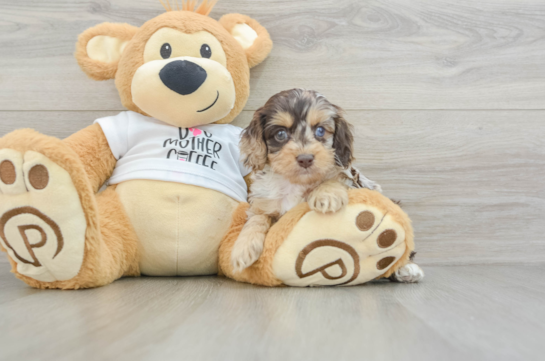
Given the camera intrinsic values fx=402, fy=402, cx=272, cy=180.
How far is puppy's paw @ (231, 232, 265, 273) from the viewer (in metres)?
1.33

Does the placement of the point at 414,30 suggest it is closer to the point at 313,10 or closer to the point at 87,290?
the point at 313,10

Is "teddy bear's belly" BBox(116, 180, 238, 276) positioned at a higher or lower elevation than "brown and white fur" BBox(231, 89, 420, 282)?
lower

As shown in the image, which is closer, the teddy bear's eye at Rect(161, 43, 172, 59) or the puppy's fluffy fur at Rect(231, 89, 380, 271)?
the puppy's fluffy fur at Rect(231, 89, 380, 271)

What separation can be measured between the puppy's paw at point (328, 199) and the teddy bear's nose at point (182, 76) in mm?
608

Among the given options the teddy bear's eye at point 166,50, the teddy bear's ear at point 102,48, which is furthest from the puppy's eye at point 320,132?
the teddy bear's ear at point 102,48

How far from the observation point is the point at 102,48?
1.71 metres

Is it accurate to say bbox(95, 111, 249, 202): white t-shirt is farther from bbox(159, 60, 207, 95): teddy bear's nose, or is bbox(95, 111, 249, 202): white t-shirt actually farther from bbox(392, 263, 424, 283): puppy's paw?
bbox(392, 263, 424, 283): puppy's paw

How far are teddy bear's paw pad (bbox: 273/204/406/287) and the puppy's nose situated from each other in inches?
6.3

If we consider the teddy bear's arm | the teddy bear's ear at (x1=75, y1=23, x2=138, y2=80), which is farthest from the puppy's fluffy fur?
the teddy bear's ear at (x1=75, y1=23, x2=138, y2=80)

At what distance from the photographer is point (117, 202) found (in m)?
1.52

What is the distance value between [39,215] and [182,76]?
67 centimetres

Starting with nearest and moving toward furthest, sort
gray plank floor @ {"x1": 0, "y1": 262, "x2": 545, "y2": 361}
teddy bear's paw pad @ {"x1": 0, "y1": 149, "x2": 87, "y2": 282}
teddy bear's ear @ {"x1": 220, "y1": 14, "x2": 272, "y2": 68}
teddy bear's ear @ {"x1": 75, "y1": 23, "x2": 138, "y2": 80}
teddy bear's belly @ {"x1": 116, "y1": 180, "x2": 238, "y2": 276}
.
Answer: gray plank floor @ {"x1": 0, "y1": 262, "x2": 545, "y2": 361} → teddy bear's paw pad @ {"x1": 0, "y1": 149, "x2": 87, "y2": 282} → teddy bear's belly @ {"x1": 116, "y1": 180, "x2": 238, "y2": 276} → teddy bear's ear @ {"x1": 75, "y1": 23, "x2": 138, "y2": 80} → teddy bear's ear @ {"x1": 220, "y1": 14, "x2": 272, "y2": 68}

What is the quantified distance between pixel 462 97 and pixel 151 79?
1.49m

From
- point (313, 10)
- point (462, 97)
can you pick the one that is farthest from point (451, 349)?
point (313, 10)
